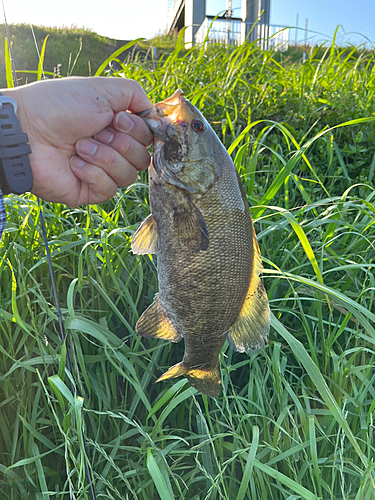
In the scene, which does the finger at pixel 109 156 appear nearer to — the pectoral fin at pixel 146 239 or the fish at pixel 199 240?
the fish at pixel 199 240

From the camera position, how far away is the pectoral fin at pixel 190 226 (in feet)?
3.96

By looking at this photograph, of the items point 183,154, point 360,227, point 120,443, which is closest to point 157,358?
point 120,443

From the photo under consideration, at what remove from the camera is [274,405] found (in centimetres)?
183

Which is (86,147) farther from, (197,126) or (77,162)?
(197,126)

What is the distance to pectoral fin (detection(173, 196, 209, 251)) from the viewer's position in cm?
121

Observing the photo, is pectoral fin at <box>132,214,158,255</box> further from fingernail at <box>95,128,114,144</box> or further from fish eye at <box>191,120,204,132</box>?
fingernail at <box>95,128,114,144</box>

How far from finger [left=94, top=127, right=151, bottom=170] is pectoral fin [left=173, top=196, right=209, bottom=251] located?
18.2 inches

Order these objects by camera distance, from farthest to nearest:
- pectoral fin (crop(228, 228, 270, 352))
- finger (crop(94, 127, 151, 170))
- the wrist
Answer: finger (crop(94, 127, 151, 170))
the wrist
pectoral fin (crop(228, 228, 270, 352))

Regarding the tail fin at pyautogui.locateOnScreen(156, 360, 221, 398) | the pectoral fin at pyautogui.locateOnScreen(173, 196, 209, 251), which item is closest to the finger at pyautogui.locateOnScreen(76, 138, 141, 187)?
the pectoral fin at pyautogui.locateOnScreen(173, 196, 209, 251)

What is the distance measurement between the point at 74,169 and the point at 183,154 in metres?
0.60

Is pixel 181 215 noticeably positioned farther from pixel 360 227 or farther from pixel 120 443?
pixel 360 227

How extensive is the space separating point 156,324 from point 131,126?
747 mm

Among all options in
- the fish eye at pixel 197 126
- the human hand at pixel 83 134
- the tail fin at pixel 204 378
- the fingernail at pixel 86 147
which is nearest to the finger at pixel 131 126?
the human hand at pixel 83 134

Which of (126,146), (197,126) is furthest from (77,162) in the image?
(197,126)
